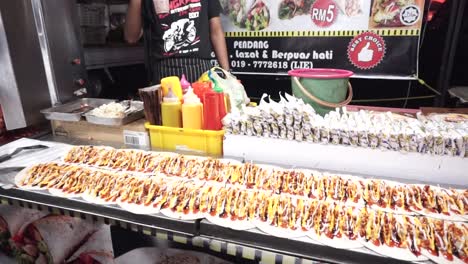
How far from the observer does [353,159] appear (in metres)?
1.47

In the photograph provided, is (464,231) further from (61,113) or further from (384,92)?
(384,92)

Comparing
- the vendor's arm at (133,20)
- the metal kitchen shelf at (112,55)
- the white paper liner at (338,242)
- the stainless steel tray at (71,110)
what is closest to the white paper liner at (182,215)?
the white paper liner at (338,242)

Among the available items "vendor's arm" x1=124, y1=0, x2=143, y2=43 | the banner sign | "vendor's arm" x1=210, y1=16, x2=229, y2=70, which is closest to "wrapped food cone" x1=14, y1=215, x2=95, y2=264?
"vendor's arm" x1=124, y1=0, x2=143, y2=43

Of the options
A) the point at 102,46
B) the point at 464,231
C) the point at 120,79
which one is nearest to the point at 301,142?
the point at 464,231

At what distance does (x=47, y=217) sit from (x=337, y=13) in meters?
2.86

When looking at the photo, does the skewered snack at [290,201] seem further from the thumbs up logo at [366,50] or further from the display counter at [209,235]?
the thumbs up logo at [366,50]

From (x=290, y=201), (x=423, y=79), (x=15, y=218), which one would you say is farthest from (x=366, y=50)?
(x=15, y=218)

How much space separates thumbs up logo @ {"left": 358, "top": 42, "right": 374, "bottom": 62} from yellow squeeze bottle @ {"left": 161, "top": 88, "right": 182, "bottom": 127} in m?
2.11

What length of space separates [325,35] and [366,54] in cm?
43

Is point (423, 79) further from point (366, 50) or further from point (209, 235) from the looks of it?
point (209, 235)

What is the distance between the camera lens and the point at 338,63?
3.20 m

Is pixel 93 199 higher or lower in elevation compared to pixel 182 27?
lower

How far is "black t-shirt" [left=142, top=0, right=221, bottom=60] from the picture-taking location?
2617 mm

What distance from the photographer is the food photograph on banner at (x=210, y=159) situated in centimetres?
114
